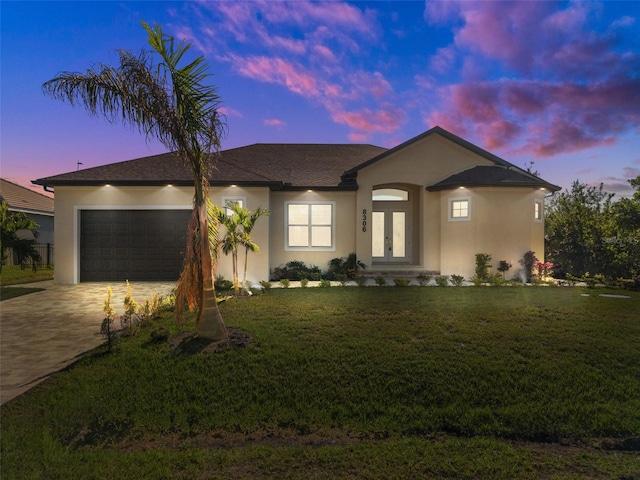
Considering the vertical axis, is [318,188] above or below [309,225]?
above

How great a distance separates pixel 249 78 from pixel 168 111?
783 centimetres

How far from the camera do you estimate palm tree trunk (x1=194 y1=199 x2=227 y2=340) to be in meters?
5.45

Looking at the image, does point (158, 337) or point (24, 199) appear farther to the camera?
point (24, 199)

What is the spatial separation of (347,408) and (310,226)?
35.5 ft

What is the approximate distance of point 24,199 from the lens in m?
21.9

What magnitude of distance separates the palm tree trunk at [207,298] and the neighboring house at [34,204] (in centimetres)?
2141

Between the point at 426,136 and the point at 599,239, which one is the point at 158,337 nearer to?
the point at 426,136

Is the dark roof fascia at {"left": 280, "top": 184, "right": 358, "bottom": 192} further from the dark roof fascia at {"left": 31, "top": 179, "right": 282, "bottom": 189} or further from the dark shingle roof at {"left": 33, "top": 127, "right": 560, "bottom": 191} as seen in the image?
the dark roof fascia at {"left": 31, "top": 179, "right": 282, "bottom": 189}

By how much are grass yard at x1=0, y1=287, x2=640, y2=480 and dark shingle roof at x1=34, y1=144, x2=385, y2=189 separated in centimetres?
751

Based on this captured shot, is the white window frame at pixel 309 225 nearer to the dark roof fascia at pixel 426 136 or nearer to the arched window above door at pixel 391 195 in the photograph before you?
the dark roof fascia at pixel 426 136

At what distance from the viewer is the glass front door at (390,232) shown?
15477mm

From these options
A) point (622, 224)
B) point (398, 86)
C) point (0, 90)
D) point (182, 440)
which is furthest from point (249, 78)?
point (622, 224)

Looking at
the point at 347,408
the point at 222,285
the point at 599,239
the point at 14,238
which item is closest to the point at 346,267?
the point at 222,285

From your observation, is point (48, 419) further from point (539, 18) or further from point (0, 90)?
point (539, 18)
